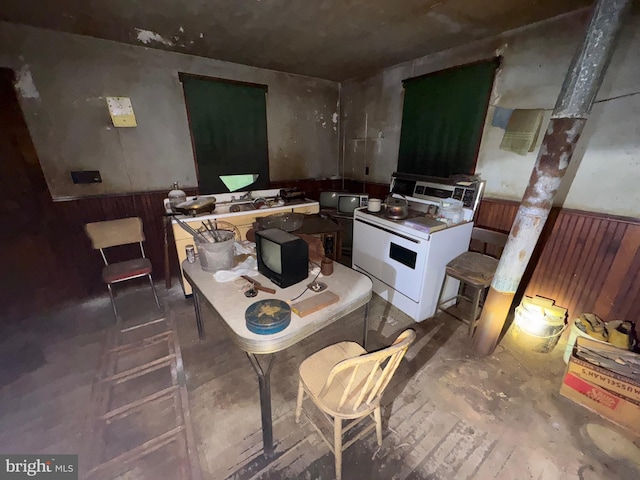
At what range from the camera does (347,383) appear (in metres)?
1.24

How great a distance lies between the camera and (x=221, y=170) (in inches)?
125

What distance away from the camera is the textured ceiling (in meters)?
1.76

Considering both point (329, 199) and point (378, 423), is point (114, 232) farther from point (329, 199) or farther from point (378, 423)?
point (378, 423)

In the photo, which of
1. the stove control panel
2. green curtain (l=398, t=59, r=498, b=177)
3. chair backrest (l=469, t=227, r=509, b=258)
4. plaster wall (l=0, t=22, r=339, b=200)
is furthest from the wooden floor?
green curtain (l=398, t=59, r=498, b=177)

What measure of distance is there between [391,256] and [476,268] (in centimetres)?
72

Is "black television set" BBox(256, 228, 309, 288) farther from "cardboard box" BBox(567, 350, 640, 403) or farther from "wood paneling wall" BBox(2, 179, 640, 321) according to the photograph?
"wood paneling wall" BBox(2, 179, 640, 321)

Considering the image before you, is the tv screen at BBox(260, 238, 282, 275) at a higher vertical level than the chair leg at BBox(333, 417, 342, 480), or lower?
Result: higher

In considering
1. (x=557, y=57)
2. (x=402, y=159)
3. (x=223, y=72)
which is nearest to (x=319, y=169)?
(x=402, y=159)

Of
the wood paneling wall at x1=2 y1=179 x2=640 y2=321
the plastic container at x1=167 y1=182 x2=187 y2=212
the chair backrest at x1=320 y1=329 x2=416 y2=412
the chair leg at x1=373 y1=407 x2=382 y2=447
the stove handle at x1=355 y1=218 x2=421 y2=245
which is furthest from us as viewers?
the plastic container at x1=167 y1=182 x2=187 y2=212

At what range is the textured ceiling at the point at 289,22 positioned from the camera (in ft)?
5.79

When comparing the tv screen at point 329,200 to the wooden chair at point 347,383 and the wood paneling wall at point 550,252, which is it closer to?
the wood paneling wall at point 550,252

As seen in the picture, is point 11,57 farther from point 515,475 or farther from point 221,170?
point 515,475

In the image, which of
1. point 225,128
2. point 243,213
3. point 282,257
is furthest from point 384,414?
point 225,128

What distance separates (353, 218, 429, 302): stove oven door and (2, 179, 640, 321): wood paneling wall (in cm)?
92
